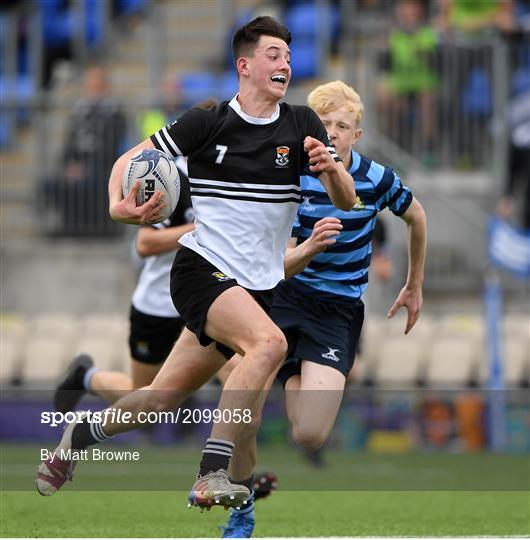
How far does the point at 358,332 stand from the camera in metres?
9.38

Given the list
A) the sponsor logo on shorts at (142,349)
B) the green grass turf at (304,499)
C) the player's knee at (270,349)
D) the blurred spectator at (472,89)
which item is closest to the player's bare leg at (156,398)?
the green grass turf at (304,499)

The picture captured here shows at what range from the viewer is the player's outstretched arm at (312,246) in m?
8.27

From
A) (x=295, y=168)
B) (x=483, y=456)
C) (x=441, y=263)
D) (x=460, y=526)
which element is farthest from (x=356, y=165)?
(x=441, y=263)

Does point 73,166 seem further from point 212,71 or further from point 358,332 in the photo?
point 358,332

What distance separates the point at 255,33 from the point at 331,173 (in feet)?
2.82

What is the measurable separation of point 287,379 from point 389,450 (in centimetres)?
763

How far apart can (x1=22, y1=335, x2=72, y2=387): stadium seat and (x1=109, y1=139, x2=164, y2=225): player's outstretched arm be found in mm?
10081

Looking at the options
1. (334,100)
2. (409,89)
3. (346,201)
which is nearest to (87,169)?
(409,89)

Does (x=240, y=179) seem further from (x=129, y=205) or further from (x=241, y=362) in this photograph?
(x=241, y=362)

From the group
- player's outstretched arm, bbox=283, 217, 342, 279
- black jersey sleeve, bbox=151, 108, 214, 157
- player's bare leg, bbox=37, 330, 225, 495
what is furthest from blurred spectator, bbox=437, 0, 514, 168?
black jersey sleeve, bbox=151, 108, 214, 157

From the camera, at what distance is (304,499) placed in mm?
11836

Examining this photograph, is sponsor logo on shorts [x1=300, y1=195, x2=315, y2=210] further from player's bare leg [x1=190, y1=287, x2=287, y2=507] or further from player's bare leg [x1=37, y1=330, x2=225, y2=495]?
player's bare leg [x1=190, y1=287, x2=287, y2=507]

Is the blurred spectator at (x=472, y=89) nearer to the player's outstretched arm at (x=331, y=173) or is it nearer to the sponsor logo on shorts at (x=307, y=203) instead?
the sponsor logo on shorts at (x=307, y=203)

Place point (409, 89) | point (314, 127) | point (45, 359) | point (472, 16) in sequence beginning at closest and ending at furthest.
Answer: point (314, 127) → point (45, 359) → point (409, 89) → point (472, 16)
